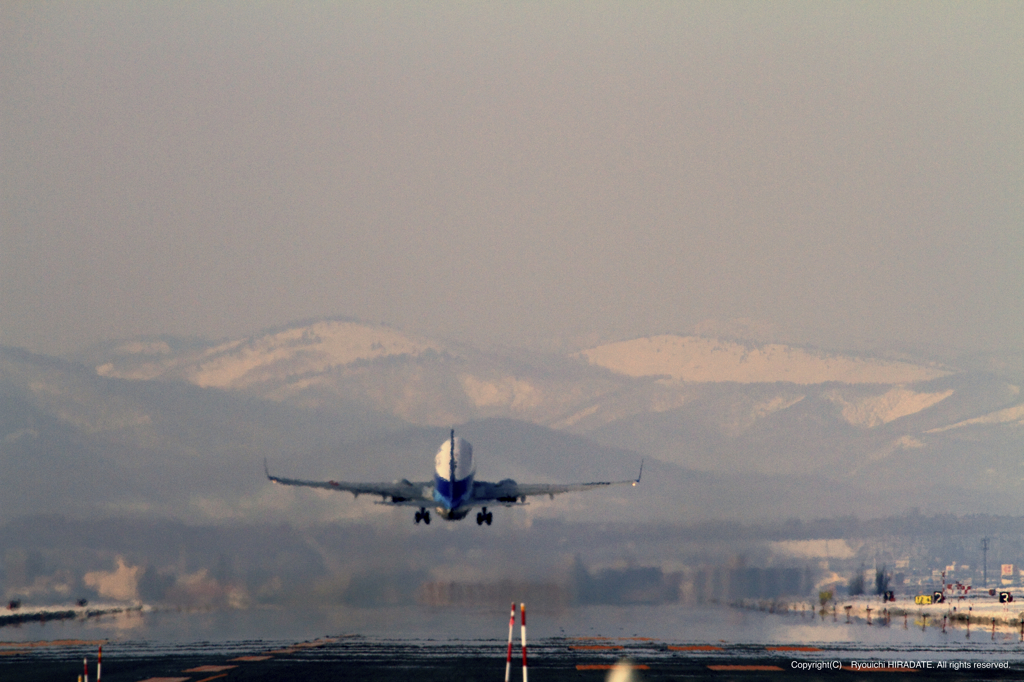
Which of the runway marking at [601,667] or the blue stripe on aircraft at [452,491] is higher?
the blue stripe on aircraft at [452,491]

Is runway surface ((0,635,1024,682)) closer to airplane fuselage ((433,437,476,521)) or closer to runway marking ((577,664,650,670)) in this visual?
runway marking ((577,664,650,670))

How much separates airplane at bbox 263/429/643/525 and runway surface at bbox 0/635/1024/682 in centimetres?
2550

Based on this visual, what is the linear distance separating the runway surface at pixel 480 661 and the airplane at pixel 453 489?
25502mm

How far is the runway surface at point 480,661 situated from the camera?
188 ft

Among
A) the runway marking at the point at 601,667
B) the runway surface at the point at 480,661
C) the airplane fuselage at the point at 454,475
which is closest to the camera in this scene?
the runway surface at the point at 480,661

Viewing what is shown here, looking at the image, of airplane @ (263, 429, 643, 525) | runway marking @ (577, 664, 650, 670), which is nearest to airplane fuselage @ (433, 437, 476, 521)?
airplane @ (263, 429, 643, 525)

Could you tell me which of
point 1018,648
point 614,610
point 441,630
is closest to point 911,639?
point 1018,648

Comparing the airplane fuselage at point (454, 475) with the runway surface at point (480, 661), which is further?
the airplane fuselage at point (454, 475)

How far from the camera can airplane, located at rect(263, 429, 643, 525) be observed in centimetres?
10850

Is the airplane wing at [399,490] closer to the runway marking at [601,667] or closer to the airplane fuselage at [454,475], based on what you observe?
the airplane fuselage at [454,475]

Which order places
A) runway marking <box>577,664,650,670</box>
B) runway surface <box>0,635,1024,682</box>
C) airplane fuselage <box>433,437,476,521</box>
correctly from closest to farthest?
runway surface <box>0,635,1024,682</box> < runway marking <box>577,664,650,670</box> < airplane fuselage <box>433,437,476,521</box>

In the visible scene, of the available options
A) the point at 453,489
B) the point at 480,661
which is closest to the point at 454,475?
the point at 453,489

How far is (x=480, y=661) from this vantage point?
6425cm

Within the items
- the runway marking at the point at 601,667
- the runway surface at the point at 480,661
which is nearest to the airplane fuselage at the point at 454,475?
the runway surface at the point at 480,661
